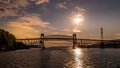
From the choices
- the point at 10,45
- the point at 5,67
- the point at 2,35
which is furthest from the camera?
the point at 10,45

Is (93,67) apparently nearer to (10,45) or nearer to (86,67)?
(86,67)

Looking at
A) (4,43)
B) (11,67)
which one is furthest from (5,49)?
(11,67)

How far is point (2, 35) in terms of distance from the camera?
183 metres

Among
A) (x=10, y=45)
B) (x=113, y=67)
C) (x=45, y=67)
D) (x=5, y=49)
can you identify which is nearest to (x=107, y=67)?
(x=113, y=67)

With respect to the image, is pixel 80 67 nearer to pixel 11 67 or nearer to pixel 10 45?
pixel 11 67

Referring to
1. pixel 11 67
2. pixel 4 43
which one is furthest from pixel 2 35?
pixel 11 67

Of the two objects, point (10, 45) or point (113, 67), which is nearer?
point (113, 67)

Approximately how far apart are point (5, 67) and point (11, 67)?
1440 mm

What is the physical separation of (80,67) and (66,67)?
377 cm

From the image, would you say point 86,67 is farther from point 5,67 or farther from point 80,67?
point 5,67

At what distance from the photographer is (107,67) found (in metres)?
69.8

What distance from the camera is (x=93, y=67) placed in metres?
70.4

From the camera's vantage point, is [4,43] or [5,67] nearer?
[5,67]

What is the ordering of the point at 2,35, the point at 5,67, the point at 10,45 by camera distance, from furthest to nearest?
the point at 10,45 → the point at 2,35 → the point at 5,67
